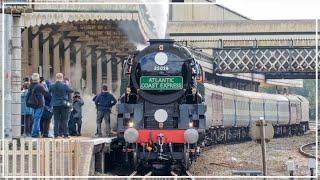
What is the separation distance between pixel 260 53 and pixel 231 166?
70.6 feet

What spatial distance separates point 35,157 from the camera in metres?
14.1

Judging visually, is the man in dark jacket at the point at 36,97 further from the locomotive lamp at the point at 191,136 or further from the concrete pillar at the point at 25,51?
the concrete pillar at the point at 25,51

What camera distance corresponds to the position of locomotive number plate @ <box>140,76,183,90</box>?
18.1 metres

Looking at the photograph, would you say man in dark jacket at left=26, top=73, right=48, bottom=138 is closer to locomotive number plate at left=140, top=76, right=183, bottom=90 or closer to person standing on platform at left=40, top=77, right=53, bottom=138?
person standing on platform at left=40, top=77, right=53, bottom=138

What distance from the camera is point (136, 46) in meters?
28.0

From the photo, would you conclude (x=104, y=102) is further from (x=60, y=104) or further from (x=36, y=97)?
(x=36, y=97)

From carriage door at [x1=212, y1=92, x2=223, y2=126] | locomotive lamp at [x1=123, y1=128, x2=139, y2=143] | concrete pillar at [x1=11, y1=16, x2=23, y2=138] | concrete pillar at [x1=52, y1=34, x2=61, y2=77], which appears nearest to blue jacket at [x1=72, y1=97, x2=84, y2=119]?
locomotive lamp at [x1=123, y1=128, x2=139, y2=143]

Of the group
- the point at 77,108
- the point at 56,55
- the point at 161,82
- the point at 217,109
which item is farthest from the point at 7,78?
the point at 56,55

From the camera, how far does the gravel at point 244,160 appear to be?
63.1 ft

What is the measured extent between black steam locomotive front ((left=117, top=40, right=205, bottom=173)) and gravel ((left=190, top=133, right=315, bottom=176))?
1.27 m

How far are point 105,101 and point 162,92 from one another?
76.1 inches

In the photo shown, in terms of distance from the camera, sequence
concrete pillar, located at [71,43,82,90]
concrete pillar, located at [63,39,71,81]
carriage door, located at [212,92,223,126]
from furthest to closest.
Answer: concrete pillar, located at [71,43,82,90], concrete pillar, located at [63,39,71,81], carriage door, located at [212,92,223,126]

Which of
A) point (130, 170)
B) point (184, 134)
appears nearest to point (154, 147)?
point (184, 134)

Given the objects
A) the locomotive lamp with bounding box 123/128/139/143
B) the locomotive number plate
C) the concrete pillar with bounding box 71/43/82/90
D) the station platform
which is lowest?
the station platform
